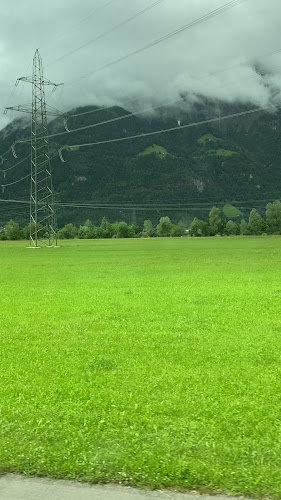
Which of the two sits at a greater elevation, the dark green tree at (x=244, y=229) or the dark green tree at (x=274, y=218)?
the dark green tree at (x=274, y=218)

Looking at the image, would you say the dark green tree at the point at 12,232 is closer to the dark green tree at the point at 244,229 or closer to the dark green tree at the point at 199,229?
the dark green tree at the point at 199,229

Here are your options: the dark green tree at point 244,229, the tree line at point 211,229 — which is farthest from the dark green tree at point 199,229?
the dark green tree at point 244,229

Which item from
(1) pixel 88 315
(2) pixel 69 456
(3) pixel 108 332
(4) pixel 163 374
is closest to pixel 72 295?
(1) pixel 88 315

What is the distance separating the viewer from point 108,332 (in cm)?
1331

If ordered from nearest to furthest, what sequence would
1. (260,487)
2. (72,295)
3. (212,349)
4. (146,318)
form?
(260,487), (212,349), (146,318), (72,295)

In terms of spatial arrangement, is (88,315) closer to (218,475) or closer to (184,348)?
(184,348)

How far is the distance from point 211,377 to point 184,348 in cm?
243

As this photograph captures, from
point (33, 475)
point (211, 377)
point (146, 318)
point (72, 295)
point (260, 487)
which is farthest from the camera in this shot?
point (72, 295)

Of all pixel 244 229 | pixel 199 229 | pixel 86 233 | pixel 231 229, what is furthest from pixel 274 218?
pixel 86 233

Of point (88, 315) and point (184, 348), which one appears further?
point (88, 315)

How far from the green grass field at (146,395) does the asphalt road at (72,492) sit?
151 mm

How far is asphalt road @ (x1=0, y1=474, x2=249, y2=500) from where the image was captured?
4.87m

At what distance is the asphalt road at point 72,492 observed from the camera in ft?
16.0

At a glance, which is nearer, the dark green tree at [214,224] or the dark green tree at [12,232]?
the dark green tree at [12,232]
